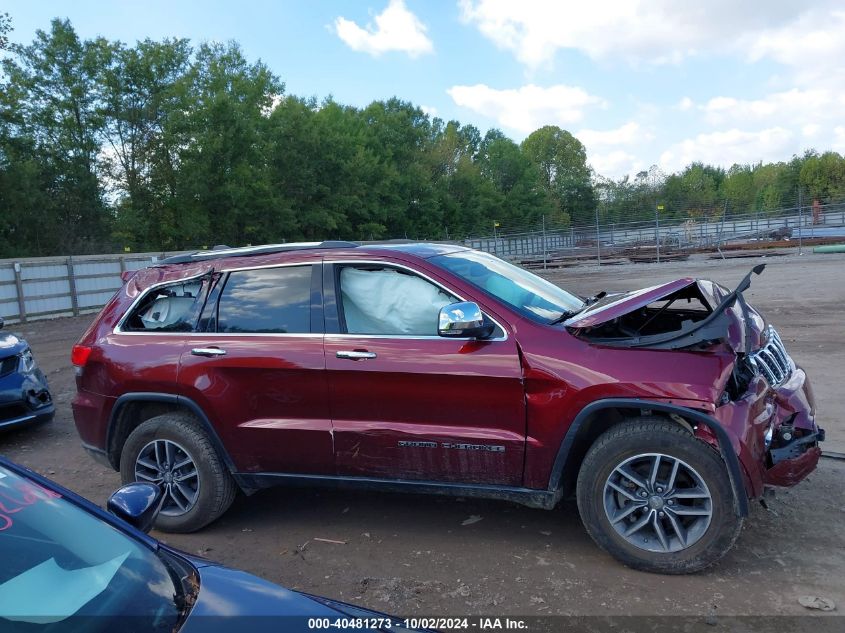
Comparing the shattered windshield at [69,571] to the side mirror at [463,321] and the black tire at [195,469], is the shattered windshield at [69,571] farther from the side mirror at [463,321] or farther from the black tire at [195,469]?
the black tire at [195,469]

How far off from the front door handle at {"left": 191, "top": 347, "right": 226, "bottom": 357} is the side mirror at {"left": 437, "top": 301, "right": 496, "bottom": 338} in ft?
4.81

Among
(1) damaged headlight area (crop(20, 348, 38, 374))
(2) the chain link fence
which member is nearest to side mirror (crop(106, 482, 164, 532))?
(1) damaged headlight area (crop(20, 348, 38, 374))

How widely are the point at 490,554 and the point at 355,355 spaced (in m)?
1.40

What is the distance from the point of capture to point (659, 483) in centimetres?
358

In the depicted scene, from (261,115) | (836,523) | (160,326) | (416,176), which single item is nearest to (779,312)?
(836,523)

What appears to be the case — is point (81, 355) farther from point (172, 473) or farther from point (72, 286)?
point (72, 286)

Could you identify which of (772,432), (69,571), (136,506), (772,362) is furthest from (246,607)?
(772,362)

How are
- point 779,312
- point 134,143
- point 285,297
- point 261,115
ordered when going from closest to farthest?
point 285,297, point 779,312, point 134,143, point 261,115

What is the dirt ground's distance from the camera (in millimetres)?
3406

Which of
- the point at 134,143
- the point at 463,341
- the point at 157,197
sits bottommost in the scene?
the point at 463,341

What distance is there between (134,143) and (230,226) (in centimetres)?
646

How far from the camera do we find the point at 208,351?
4355 millimetres

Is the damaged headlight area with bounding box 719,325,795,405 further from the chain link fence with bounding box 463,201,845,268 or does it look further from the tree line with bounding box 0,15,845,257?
the tree line with bounding box 0,15,845,257

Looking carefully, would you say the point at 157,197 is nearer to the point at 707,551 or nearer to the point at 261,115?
the point at 261,115
